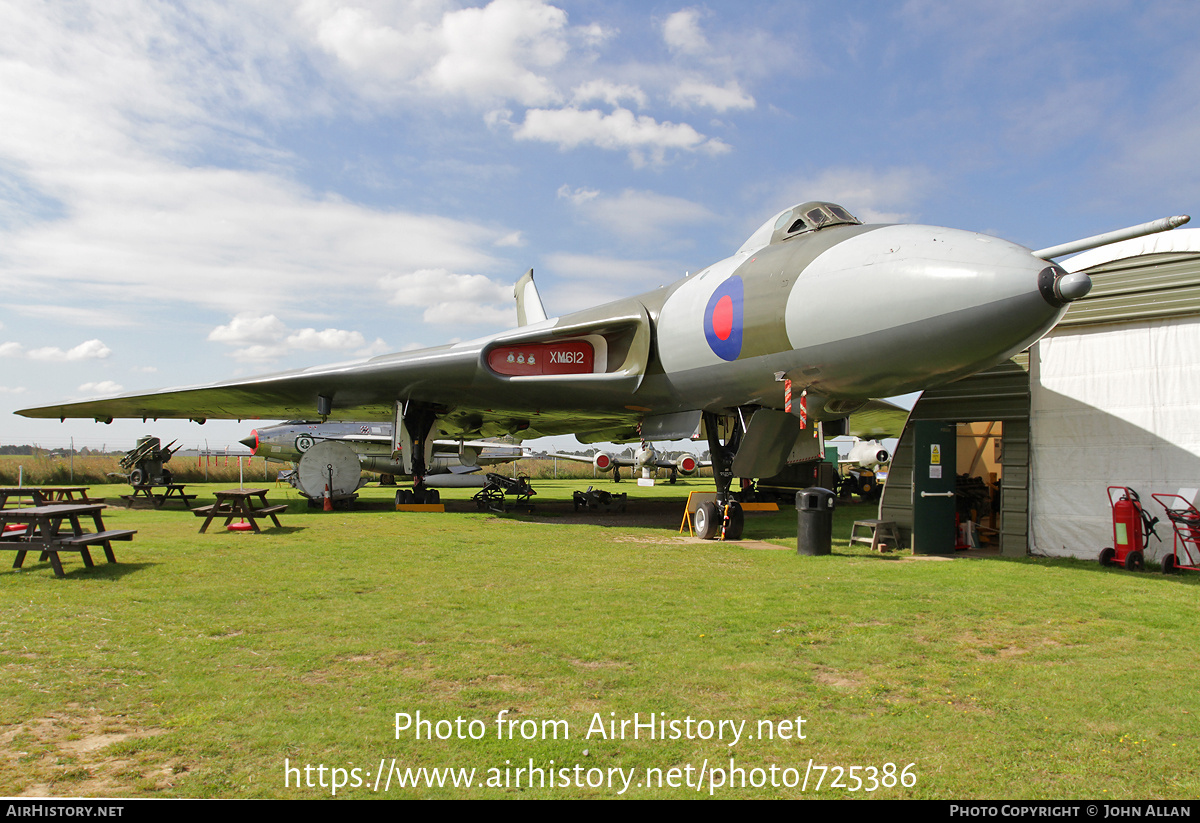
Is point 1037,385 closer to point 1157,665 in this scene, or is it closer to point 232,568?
point 1157,665

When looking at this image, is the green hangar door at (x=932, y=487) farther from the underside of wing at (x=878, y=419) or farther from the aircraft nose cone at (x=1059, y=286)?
the underside of wing at (x=878, y=419)

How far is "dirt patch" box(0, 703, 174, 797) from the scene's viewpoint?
2594 mm

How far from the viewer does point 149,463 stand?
61.3 ft

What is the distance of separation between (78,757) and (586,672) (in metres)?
2.38

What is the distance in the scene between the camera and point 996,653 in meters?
4.52

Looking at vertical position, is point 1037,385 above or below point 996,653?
above

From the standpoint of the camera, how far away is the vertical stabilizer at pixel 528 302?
21.8m

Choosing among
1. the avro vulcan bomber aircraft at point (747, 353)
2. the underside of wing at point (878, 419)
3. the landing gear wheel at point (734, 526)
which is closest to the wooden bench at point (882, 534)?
the avro vulcan bomber aircraft at point (747, 353)

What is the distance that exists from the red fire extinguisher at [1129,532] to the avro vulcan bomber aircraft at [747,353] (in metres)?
3.01

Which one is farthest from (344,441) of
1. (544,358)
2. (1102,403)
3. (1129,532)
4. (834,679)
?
(834,679)

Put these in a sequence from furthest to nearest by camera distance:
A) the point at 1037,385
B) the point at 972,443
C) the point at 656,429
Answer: the point at 972,443, the point at 656,429, the point at 1037,385
